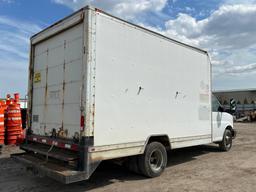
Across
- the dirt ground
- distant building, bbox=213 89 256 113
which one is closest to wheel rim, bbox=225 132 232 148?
the dirt ground

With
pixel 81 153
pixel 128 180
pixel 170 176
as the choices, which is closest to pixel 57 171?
pixel 81 153

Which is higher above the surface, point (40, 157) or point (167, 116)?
point (167, 116)

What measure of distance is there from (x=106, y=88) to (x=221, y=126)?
5.36 meters

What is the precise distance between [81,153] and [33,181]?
2053 millimetres

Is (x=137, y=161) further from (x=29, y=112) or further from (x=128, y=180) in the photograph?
(x=29, y=112)

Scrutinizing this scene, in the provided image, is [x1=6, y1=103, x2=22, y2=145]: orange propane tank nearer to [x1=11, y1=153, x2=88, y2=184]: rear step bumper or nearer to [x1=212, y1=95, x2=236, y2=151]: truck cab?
[x1=11, y1=153, x2=88, y2=184]: rear step bumper

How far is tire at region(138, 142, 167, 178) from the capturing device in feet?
19.2

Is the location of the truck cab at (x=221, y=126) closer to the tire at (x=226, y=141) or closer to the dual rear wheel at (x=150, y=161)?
the tire at (x=226, y=141)

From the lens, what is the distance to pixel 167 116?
6.43 metres

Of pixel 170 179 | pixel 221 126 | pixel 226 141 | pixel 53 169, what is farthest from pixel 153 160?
pixel 226 141

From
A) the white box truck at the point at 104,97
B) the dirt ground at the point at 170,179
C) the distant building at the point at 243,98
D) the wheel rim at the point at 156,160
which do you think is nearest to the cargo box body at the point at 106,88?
the white box truck at the point at 104,97

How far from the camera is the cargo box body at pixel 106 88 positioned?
4863mm

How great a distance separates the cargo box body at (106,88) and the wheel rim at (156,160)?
0.47 m

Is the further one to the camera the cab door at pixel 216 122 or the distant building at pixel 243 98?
the distant building at pixel 243 98
